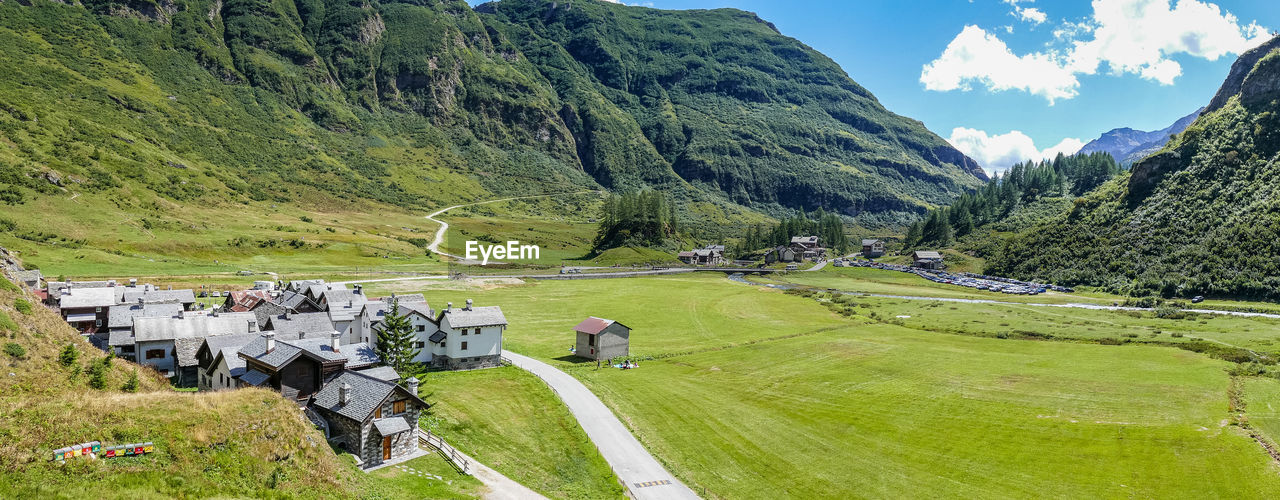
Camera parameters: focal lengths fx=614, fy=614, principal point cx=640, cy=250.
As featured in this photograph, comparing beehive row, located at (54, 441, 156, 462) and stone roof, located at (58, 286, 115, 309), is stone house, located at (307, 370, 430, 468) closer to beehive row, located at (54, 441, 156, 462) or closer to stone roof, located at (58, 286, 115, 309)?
beehive row, located at (54, 441, 156, 462)

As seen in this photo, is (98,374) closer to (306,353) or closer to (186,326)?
(306,353)

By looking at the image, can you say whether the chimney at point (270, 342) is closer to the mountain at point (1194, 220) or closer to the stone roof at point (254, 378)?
the stone roof at point (254, 378)

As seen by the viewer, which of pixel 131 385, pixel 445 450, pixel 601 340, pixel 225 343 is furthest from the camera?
pixel 601 340

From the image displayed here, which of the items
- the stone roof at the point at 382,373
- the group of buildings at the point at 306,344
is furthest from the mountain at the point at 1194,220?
the stone roof at the point at 382,373

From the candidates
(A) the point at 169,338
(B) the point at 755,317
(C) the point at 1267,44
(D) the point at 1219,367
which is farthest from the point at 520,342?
(C) the point at 1267,44

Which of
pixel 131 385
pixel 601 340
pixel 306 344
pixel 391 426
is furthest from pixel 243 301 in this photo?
pixel 391 426

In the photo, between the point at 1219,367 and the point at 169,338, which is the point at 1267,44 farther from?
the point at 169,338
